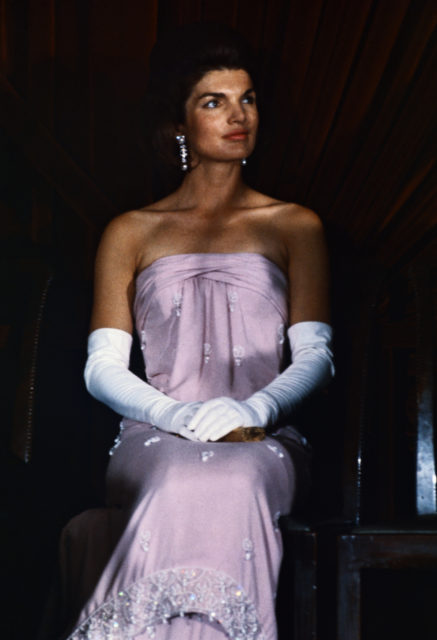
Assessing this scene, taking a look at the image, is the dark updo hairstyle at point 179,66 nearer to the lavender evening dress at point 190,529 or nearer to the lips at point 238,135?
the lips at point 238,135

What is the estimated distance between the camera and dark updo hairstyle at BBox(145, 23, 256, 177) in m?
1.42

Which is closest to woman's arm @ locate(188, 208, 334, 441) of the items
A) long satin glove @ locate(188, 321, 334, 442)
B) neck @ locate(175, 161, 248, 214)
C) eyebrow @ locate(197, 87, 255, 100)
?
long satin glove @ locate(188, 321, 334, 442)

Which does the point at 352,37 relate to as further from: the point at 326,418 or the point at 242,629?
the point at 242,629

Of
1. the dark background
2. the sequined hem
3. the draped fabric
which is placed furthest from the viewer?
the draped fabric

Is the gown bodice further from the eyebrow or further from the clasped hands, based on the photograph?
the eyebrow

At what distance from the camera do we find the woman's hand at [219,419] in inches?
44.7

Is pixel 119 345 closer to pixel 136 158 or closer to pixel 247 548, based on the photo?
pixel 247 548

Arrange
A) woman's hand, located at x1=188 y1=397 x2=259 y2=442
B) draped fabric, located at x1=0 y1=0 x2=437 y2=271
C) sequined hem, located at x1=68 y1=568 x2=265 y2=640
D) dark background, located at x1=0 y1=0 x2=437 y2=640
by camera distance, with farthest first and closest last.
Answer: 1. draped fabric, located at x1=0 y1=0 x2=437 y2=271
2. dark background, located at x1=0 y1=0 x2=437 y2=640
3. woman's hand, located at x1=188 y1=397 x2=259 y2=442
4. sequined hem, located at x1=68 y1=568 x2=265 y2=640

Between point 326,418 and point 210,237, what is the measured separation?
0.36 m

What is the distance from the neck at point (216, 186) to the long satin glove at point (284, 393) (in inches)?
10.9

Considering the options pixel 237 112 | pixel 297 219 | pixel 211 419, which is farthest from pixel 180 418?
pixel 237 112

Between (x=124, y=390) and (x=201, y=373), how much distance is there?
14 cm

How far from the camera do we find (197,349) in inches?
53.5

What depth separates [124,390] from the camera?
126 cm
